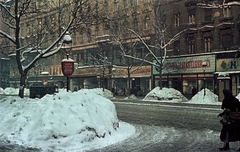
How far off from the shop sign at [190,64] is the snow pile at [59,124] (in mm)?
24934

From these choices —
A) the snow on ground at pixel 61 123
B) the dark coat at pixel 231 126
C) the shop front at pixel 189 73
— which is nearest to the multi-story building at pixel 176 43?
the shop front at pixel 189 73

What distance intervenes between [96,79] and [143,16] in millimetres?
14044

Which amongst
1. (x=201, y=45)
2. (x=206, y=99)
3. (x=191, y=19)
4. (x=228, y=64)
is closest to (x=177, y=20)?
(x=191, y=19)

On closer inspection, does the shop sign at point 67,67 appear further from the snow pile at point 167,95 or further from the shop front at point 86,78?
the shop front at point 86,78

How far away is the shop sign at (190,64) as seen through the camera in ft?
110

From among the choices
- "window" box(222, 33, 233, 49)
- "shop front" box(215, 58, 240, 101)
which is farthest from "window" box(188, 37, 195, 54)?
"shop front" box(215, 58, 240, 101)

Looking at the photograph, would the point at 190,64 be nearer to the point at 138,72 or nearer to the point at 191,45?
the point at 191,45

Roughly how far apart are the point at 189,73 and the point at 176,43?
422 cm

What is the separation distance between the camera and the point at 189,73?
3578cm

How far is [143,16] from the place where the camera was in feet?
134

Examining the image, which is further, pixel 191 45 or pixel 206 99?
pixel 191 45

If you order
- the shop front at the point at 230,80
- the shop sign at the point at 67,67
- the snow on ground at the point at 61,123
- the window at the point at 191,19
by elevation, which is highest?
the window at the point at 191,19

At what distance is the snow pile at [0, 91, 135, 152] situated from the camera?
27.0 ft

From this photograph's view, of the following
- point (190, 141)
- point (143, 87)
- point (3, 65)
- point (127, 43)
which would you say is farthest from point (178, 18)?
point (3, 65)
